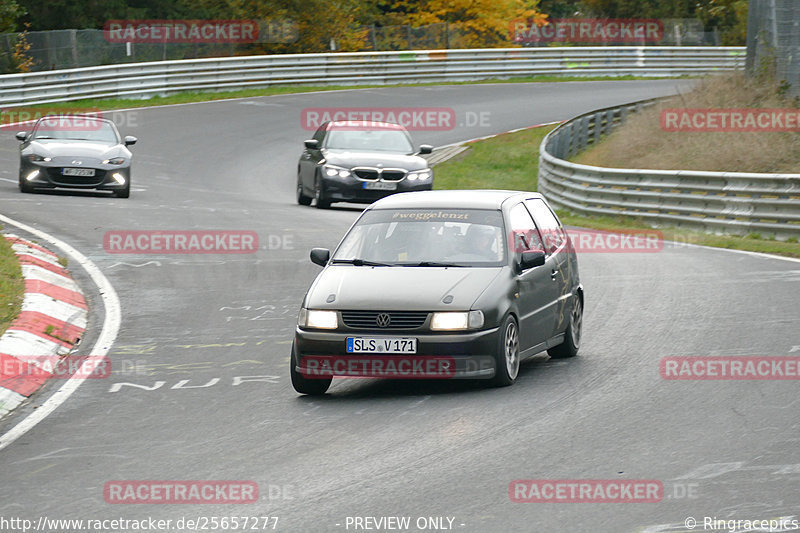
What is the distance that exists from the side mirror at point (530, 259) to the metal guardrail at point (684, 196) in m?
11.7

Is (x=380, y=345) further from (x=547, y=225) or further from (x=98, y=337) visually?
(x=98, y=337)

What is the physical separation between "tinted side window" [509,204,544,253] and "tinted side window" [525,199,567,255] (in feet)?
0.44

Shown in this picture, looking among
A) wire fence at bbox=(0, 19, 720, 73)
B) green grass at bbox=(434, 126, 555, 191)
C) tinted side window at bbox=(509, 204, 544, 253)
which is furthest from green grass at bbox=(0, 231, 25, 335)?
wire fence at bbox=(0, 19, 720, 73)

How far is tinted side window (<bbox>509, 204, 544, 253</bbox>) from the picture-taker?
1043 centimetres

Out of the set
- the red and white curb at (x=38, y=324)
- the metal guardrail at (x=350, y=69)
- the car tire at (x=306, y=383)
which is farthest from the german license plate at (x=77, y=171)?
the metal guardrail at (x=350, y=69)

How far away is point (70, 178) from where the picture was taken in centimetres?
2358

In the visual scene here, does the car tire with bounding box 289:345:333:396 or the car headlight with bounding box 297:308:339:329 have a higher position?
the car headlight with bounding box 297:308:339:329

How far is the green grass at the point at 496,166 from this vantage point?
3198 centimetres

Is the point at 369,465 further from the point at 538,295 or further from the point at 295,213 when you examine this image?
the point at 295,213

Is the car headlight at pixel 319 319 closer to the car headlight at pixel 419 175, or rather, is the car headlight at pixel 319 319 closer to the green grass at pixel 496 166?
the car headlight at pixel 419 175

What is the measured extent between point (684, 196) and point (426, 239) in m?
14.2

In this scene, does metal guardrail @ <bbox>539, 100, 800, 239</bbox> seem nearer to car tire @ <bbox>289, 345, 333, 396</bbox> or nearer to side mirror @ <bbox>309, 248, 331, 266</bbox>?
side mirror @ <bbox>309, 248, 331, 266</bbox>

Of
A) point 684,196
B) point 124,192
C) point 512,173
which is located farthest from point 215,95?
point 684,196

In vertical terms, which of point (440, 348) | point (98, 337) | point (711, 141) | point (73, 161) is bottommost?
point (711, 141)
